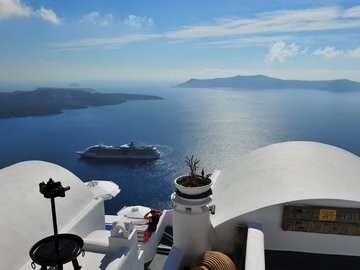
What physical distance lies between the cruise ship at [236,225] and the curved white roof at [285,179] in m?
0.05

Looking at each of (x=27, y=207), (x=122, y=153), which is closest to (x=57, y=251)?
(x=27, y=207)

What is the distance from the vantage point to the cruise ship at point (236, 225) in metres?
11.1

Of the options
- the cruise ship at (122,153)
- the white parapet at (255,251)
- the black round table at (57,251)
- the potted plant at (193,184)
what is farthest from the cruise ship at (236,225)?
the cruise ship at (122,153)

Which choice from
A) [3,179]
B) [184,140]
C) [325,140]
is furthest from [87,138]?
[3,179]

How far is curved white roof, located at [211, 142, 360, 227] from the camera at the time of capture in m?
13.1

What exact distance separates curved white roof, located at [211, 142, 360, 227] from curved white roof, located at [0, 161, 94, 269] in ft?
24.6

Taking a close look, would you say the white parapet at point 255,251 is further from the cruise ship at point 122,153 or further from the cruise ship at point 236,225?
the cruise ship at point 122,153

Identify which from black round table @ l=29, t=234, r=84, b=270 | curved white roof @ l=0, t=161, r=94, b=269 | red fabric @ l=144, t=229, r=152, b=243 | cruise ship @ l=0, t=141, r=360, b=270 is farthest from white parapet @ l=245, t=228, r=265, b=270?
curved white roof @ l=0, t=161, r=94, b=269

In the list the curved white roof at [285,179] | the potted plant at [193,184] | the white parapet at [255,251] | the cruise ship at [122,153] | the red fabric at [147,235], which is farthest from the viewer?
the cruise ship at [122,153]

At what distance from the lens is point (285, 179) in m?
14.5

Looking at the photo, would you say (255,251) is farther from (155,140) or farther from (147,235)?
(155,140)

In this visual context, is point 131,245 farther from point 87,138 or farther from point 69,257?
point 87,138

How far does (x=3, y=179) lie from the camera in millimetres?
14656

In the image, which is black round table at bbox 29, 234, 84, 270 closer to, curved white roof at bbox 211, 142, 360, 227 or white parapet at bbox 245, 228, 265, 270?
white parapet at bbox 245, 228, 265, 270
